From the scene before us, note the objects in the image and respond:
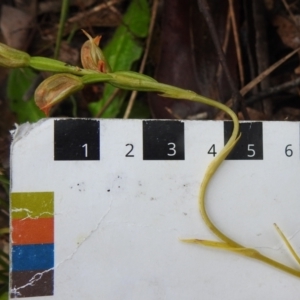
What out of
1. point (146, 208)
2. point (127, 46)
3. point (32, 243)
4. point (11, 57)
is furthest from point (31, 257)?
point (127, 46)

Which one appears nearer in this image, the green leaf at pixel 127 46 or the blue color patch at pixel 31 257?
the blue color patch at pixel 31 257

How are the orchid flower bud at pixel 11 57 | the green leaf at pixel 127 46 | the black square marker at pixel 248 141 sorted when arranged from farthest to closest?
the green leaf at pixel 127 46
the black square marker at pixel 248 141
the orchid flower bud at pixel 11 57

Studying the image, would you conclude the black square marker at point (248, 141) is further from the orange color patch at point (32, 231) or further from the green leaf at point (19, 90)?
the green leaf at point (19, 90)

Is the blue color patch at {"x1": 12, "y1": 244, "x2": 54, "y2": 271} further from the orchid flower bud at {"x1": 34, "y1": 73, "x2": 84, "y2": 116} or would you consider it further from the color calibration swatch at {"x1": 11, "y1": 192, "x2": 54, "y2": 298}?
the orchid flower bud at {"x1": 34, "y1": 73, "x2": 84, "y2": 116}

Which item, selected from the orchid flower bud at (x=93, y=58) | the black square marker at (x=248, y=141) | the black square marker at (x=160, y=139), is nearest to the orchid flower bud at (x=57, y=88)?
the orchid flower bud at (x=93, y=58)

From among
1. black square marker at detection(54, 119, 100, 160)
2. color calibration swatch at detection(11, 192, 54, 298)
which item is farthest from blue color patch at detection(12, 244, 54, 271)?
black square marker at detection(54, 119, 100, 160)

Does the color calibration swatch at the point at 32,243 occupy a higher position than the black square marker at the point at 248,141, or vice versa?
the black square marker at the point at 248,141

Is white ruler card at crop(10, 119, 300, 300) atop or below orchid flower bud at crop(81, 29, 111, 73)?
below

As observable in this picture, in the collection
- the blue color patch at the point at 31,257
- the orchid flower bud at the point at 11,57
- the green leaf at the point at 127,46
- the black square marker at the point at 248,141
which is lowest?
the blue color patch at the point at 31,257
